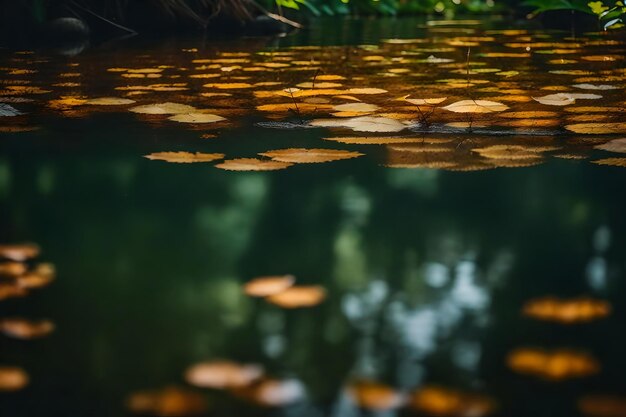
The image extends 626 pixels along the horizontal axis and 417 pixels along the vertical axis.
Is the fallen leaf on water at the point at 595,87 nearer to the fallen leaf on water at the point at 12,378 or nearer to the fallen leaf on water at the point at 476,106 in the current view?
the fallen leaf on water at the point at 476,106

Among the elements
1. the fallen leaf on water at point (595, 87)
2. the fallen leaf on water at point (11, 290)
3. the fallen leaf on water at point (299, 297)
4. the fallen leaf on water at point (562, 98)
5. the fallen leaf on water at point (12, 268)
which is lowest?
the fallen leaf on water at point (11, 290)

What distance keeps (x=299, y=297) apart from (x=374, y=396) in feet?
1.00

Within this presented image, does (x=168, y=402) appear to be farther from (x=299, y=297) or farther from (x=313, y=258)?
(x=313, y=258)

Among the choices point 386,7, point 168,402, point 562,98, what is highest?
point 386,7

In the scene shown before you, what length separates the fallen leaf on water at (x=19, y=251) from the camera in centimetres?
137

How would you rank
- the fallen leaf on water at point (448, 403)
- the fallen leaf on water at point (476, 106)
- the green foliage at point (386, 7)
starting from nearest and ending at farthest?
the fallen leaf on water at point (448, 403) < the fallen leaf on water at point (476, 106) < the green foliage at point (386, 7)

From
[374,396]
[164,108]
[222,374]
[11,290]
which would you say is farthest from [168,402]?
[164,108]

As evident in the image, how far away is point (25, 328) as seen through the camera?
1.09 metres

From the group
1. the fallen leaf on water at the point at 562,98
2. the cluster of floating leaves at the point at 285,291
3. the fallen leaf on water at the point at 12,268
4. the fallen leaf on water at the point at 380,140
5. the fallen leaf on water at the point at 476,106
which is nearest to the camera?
the cluster of floating leaves at the point at 285,291

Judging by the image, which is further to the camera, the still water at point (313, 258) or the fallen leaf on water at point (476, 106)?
the fallen leaf on water at point (476, 106)

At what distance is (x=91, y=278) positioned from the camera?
4.15ft

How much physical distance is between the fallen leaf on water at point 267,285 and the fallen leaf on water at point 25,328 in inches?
10.2

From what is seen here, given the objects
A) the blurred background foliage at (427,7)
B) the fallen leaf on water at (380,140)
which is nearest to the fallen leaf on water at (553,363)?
the fallen leaf on water at (380,140)

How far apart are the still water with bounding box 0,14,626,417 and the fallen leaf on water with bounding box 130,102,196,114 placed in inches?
0.5
